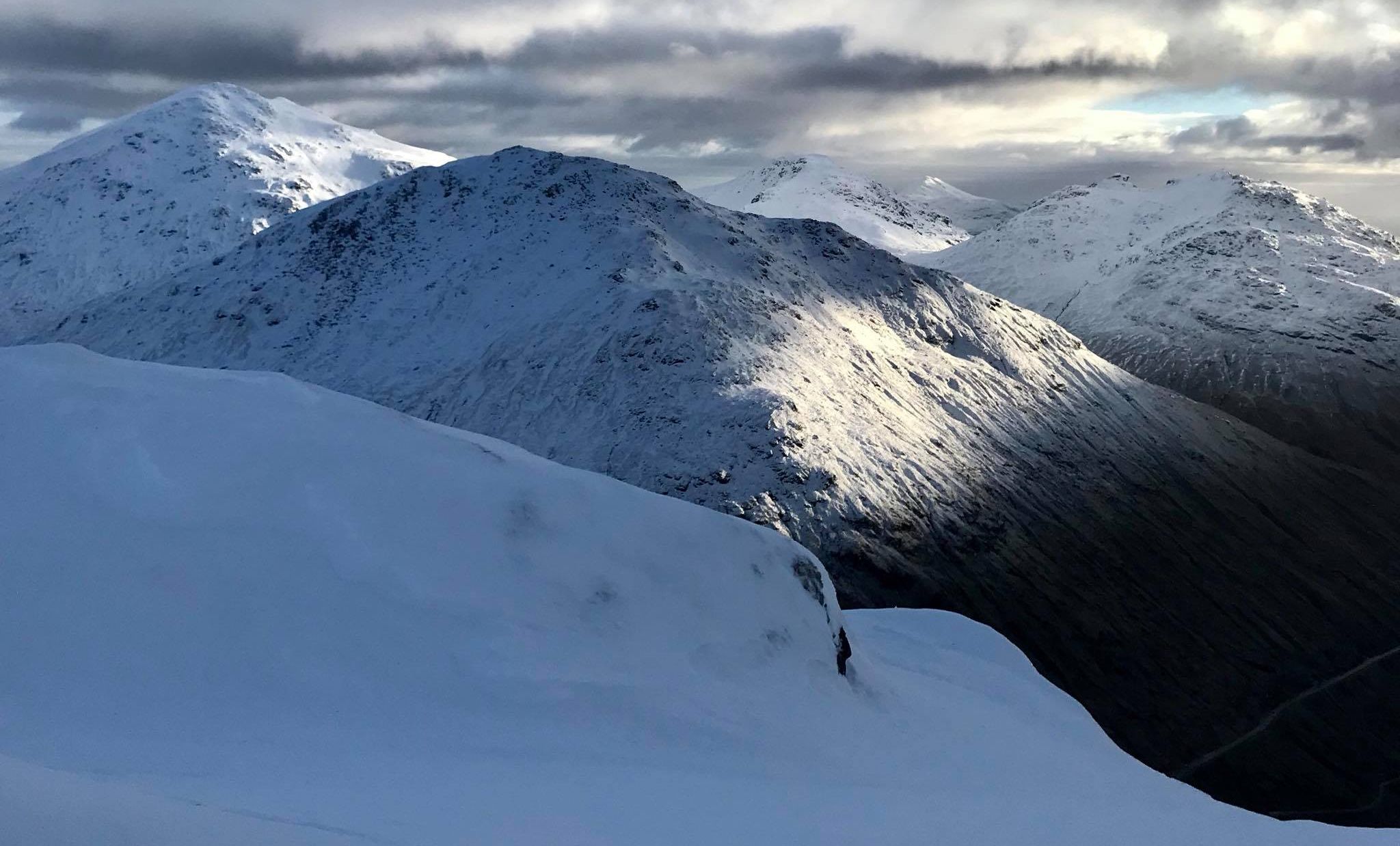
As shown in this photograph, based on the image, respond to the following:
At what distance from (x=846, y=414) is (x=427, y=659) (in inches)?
2475

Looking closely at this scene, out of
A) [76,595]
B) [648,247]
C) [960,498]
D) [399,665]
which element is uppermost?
[76,595]

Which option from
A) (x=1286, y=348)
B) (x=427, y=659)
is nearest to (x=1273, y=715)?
(x=427, y=659)

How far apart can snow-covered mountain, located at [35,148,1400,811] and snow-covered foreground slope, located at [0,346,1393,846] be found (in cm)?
4367

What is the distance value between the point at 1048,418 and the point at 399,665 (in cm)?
8454

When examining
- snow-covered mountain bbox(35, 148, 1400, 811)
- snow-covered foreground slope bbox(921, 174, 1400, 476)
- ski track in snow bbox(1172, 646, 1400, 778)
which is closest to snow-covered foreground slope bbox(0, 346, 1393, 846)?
snow-covered mountain bbox(35, 148, 1400, 811)

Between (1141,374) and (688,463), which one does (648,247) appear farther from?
(1141,374)

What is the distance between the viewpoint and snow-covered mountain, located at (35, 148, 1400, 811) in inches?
2699

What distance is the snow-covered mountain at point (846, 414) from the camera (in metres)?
68.6

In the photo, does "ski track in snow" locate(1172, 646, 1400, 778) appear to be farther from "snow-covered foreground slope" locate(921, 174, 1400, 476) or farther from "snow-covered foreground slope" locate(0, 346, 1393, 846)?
"snow-covered foreground slope" locate(921, 174, 1400, 476)

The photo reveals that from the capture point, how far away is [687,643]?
60.4 feet

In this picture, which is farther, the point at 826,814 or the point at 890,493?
the point at 890,493

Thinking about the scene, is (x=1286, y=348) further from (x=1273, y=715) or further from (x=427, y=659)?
(x=427, y=659)

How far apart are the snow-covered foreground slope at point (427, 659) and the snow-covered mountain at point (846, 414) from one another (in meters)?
43.7

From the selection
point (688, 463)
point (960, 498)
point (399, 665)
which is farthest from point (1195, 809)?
point (960, 498)
